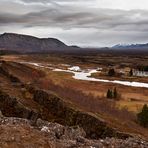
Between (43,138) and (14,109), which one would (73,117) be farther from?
(43,138)

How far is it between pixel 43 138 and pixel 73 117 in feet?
103

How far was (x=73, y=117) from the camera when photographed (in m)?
55.6

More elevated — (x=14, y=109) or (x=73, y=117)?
(x=14, y=109)

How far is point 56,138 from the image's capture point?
82.3 ft

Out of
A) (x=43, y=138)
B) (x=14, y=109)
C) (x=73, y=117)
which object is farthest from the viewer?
(x=14, y=109)

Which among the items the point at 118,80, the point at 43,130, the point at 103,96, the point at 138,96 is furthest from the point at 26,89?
the point at 118,80

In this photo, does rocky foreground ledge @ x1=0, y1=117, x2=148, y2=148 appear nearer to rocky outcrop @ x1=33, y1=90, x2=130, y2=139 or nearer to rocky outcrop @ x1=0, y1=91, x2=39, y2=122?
rocky outcrop @ x1=33, y1=90, x2=130, y2=139

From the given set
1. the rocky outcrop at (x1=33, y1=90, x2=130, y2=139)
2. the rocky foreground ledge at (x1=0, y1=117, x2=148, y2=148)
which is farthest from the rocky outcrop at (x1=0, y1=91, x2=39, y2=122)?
the rocky foreground ledge at (x1=0, y1=117, x2=148, y2=148)

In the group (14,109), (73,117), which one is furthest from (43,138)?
(14,109)

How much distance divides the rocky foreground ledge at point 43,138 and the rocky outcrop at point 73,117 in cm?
1553

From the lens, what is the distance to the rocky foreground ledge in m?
23.5

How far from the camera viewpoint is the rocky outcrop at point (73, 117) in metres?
45.9

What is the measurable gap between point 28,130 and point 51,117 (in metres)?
33.2

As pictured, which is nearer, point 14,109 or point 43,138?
point 43,138
